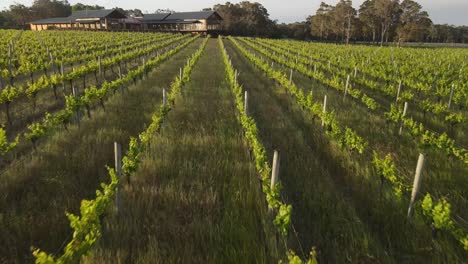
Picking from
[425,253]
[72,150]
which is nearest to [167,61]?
[72,150]

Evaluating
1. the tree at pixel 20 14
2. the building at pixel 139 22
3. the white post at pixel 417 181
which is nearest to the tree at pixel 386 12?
the building at pixel 139 22

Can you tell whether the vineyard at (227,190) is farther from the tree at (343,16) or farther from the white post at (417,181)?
the tree at (343,16)

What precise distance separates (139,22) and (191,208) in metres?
88.0

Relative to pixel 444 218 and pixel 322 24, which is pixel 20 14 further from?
pixel 444 218

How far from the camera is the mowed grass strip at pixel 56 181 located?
15.0ft

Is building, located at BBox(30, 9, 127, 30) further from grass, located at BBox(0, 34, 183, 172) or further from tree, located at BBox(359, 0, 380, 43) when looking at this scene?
grass, located at BBox(0, 34, 183, 172)

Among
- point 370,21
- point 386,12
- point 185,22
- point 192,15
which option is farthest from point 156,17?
point 386,12

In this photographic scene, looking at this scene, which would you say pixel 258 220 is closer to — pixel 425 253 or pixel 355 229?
pixel 355 229

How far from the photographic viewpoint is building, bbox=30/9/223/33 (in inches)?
3061

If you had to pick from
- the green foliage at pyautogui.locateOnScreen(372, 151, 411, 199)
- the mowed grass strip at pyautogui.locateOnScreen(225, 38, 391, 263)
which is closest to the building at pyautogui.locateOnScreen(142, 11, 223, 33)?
the mowed grass strip at pyautogui.locateOnScreen(225, 38, 391, 263)

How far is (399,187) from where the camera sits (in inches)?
210

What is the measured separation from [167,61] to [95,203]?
2292cm

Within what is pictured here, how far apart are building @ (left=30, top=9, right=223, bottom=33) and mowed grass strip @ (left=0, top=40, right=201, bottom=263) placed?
237ft

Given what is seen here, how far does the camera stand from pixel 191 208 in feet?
17.4
